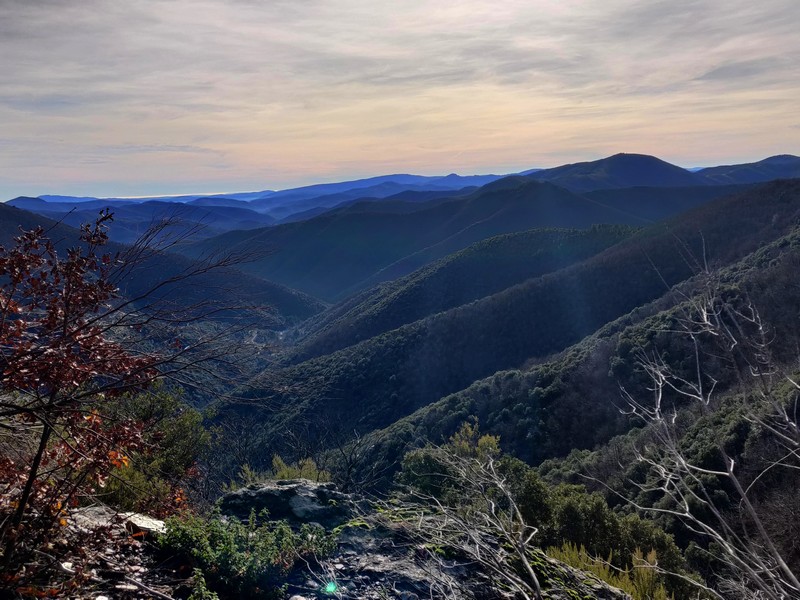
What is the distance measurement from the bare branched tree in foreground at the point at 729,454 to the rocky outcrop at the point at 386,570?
1.19 metres

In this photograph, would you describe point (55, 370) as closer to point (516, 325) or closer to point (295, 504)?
point (295, 504)

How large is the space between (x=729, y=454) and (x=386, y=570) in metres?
13.4

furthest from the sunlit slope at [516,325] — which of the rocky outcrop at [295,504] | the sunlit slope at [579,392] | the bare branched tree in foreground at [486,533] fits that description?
the bare branched tree in foreground at [486,533]

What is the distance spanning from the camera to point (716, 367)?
75.9ft

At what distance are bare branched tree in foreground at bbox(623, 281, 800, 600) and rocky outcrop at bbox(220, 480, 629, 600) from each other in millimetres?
1188

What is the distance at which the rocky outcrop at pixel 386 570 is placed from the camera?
4.65 meters

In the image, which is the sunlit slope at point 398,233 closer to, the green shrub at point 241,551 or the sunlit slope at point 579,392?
the sunlit slope at point 579,392

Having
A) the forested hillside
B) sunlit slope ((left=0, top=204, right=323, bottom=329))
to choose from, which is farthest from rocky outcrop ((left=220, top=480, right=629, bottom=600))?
the forested hillside

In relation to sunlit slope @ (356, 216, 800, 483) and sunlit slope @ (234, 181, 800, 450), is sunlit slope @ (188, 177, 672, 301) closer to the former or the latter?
sunlit slope @ (234, 181, 800, 450)

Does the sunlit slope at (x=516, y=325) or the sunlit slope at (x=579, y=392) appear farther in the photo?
the sunlit slope at (x=516, y=325)

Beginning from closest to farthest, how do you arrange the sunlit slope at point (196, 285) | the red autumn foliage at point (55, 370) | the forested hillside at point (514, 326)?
the red autumn foliage at point (55, 370), the sunlit slope at point (196, 285), the forested hillside at point (514, 326)

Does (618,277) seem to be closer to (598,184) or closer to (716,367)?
(716,367)

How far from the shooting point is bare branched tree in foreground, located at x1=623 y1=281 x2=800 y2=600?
9.98 ft

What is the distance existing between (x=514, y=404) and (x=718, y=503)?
1600cm
